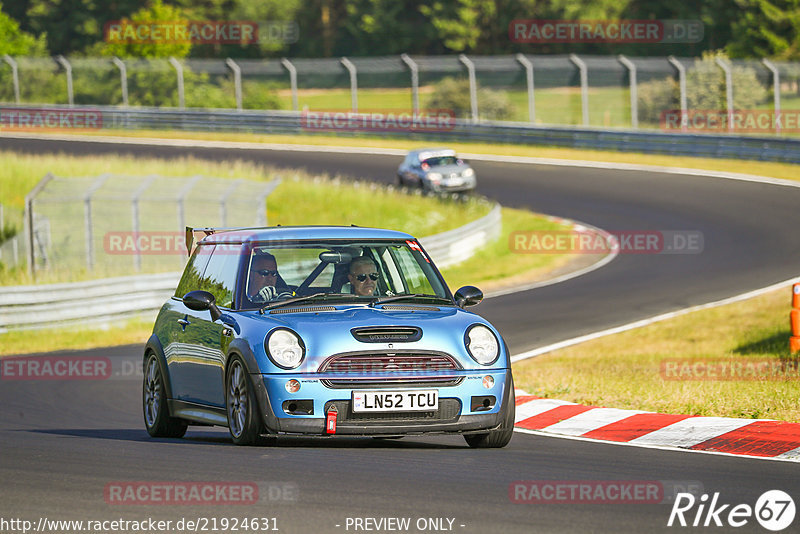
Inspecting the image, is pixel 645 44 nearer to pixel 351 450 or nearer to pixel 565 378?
pixel 565 378

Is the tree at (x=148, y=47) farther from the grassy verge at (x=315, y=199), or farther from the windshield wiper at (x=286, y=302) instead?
the windshield wiper at (x=286, y=302)

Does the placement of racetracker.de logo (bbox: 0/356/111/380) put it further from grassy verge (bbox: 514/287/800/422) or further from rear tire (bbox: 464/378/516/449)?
rear tire (bbox: 464/378/516/449)

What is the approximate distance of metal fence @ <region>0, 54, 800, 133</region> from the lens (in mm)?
42344

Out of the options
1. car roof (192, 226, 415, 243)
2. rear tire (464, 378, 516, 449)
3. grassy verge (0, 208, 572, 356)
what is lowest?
Result: grassy verge (0, 208, 572, 356)

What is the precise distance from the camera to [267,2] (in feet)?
299

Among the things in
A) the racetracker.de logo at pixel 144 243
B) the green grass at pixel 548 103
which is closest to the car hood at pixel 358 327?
the racetracker.de logo at pixel 144 243

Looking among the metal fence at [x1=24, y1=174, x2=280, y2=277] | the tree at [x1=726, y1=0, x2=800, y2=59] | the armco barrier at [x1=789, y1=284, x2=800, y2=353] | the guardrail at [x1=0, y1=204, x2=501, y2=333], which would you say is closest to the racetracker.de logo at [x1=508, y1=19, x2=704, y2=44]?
the tree at [x1=726, y1=0, x2=800, y2=59]

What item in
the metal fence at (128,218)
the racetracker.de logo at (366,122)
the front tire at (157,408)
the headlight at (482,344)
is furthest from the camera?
the racetracker.de logo at (366,122)

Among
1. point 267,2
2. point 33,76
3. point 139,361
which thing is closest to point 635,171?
point 139,361

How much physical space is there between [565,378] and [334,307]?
5.67 m

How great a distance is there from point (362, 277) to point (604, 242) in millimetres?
21972

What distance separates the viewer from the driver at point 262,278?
9.19m

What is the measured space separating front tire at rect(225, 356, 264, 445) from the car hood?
0.88 feet

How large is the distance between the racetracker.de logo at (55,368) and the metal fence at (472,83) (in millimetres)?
27683
